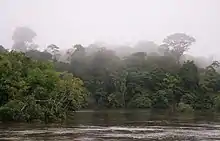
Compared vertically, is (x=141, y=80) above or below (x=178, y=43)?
below

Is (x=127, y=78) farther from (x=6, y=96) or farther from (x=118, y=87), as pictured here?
(x=6, y=96)

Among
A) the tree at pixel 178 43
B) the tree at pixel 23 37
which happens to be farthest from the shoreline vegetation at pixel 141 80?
the tree at pixel 23 37

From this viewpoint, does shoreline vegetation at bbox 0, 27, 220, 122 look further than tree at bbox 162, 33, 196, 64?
No

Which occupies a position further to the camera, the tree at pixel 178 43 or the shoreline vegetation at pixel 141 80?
the tree at pixel 178 43

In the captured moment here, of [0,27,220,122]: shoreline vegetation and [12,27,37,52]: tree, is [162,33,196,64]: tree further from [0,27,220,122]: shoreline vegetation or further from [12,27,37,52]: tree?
[12,27,37,52]: tree

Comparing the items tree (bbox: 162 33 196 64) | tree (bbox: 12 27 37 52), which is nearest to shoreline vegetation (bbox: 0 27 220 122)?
tree (bbox: 162 33 196 64)

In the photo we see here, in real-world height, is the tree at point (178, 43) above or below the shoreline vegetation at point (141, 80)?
above

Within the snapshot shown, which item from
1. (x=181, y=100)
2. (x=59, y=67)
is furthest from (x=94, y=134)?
(x=59, y=67)

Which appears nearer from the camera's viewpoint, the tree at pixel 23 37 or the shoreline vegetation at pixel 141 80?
the shoreline vegetation at pixel 141 80

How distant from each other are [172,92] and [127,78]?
12.1 metres

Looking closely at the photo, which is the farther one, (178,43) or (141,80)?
(178,43)

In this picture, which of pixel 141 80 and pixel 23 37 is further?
pixel 23 37

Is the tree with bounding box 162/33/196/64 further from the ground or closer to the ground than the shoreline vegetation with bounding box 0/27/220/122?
further from the ground

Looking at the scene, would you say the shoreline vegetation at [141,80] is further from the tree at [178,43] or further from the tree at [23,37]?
the tree at [23,37]
